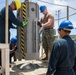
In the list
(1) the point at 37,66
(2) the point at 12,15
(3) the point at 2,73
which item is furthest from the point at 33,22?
(3) the point at 2,73

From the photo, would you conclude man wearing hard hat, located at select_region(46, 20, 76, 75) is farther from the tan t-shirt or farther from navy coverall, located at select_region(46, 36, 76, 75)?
the tan t-shirt

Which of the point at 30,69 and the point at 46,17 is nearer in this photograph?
the point at 30,69

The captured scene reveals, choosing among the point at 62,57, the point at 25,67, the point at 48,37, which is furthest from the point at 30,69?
the point at 62,57

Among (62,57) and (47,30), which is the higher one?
(47,30)

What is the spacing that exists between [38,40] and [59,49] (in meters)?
4.28

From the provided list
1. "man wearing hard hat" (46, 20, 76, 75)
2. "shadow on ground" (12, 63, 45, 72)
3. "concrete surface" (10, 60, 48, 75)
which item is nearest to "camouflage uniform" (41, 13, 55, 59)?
"concrete surface" (10, 60, 48, 75)

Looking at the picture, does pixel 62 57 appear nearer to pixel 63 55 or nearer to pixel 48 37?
pixel 63 55

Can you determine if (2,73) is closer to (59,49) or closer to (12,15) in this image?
(59,49)

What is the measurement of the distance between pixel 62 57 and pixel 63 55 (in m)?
0.03

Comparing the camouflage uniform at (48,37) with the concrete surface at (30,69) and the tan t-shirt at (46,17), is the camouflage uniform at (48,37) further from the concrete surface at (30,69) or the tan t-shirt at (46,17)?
the concrete surface at (30,69)

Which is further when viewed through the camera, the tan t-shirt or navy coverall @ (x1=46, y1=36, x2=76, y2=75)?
the tan t-shirt

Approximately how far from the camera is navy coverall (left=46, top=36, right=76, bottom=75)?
349 cm

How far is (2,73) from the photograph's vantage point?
402 cm

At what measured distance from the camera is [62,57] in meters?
3.53
